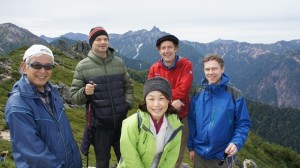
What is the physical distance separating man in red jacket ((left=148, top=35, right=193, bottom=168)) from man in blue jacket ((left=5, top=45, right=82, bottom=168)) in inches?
133

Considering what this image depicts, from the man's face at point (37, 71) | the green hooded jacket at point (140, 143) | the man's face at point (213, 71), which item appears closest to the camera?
the man's face at point (37, 71)

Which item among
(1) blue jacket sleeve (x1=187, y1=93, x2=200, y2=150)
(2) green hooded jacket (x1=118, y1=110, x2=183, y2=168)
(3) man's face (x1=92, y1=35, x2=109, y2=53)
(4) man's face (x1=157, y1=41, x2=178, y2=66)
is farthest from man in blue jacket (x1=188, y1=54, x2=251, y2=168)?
(3) man's face (x1=92, y1=35, x2=109, y2=53)

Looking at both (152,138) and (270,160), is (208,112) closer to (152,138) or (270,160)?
(152,138)

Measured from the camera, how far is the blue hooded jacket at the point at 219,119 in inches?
312

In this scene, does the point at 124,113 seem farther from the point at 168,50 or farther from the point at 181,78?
the point at 168,50

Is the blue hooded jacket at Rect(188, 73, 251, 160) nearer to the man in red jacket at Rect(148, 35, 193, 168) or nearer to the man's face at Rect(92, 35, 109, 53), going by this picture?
the man in red jacket at Rect(148, 35, 193, 168)

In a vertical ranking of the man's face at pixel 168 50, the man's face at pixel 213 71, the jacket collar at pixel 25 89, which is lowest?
the jacket collar at pixel 25 89

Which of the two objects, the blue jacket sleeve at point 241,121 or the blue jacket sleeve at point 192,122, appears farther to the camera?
the blue jacket sleeve at point 192,122

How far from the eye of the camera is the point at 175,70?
30.0 ft

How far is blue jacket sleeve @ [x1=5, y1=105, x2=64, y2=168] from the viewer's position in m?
5.48

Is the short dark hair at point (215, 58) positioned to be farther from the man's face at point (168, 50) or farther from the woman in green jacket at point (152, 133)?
the woman in green jacket at point (152, 133)

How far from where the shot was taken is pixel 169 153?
6.97 metres

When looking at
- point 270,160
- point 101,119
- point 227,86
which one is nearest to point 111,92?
point 101,119

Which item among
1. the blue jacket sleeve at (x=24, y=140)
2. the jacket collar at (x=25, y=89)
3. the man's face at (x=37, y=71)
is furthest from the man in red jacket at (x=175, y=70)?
the blue jacket sleeve at (x=24, y=140)
